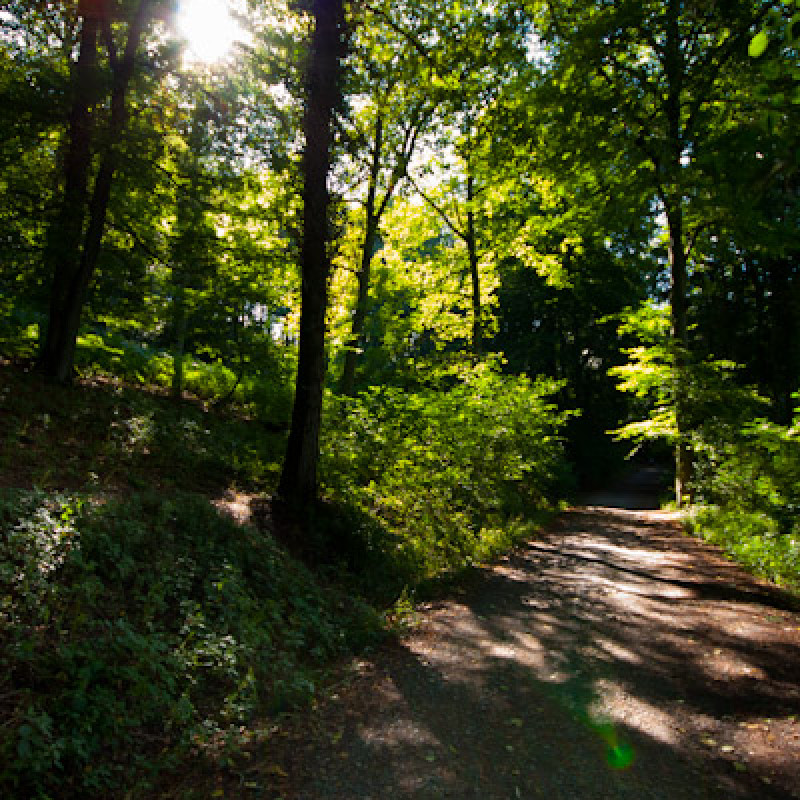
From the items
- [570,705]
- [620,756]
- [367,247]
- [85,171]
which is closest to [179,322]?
[85,171]

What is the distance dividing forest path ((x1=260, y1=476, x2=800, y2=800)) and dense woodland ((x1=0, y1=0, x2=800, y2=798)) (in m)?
0.64

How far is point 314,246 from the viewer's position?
289 inches

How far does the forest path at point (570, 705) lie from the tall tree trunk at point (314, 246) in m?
2.62

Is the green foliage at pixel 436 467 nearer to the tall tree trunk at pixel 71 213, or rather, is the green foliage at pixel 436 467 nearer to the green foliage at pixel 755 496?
the green foliage at pixel 755 496

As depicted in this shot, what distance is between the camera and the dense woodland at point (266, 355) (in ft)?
11.7

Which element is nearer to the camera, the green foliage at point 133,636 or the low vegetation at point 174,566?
the green foliage at point 133,636

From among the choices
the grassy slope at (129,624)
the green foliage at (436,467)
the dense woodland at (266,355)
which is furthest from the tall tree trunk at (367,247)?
the grassy slope at (129,624)

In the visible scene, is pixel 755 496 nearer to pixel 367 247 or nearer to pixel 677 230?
pixel 677 230

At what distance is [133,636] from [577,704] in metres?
3.31

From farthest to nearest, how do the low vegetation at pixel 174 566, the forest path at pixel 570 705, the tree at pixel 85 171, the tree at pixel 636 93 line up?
the tree at pixel 85 171, the tree at pixel 636 93, the forest path at pixel 570 705, the low vegetation at pixel 174 566

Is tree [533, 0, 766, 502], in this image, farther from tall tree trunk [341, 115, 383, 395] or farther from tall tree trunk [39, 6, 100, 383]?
tall tree trunk [39, 6, 100, 383]

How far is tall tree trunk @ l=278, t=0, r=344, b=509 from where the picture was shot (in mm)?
7270

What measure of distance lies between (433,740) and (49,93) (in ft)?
33.1

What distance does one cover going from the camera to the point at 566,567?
28.4 feet
